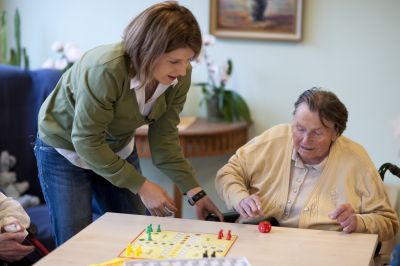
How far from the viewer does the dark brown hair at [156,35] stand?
1913 millimetres

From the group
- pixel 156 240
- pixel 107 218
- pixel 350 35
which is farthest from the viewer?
pixel 350 35

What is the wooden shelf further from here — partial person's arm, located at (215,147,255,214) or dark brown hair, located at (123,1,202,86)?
dark brown hair, located at (123,1,202,86)

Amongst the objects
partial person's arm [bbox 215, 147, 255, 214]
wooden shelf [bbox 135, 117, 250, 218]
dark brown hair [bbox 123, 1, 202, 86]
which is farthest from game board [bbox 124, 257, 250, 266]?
wooden shelf [bbox 135, 117, 250, 218]

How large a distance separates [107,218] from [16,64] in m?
1.92

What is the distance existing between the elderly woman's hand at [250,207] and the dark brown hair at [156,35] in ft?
1.74

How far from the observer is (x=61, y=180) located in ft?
7.39

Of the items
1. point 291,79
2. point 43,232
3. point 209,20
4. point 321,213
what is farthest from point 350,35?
point 43,232

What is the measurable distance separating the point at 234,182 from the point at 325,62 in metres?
1.40

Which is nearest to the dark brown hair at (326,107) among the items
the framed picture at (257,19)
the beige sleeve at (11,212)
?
the beige sleeve at (11,212)

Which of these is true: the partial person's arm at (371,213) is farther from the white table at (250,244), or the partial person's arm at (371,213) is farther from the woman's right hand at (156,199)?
the woman's right hand at (156,199)

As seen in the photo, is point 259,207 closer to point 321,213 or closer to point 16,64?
point 321,213

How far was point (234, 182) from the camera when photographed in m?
2.34

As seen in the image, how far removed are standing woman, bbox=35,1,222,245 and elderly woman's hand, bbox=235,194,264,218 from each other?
134mm

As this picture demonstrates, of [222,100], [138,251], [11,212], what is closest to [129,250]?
[138,251]
